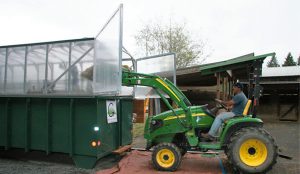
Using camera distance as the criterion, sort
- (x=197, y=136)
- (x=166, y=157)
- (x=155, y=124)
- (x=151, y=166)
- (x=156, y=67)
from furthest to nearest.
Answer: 1. (x=156, y=67)
2. (x=155, y=124)
3. (x=151, y=166)
4. (x=197, y=136)
5. (x=166, y=157)

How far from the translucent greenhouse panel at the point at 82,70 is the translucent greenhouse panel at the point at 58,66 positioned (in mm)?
173

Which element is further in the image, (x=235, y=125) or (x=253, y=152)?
(x=235, y=125)

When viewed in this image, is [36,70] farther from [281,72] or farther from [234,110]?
[281,72]

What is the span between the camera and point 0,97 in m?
8.03

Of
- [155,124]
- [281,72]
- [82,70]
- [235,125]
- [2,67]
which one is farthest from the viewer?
[281,72]

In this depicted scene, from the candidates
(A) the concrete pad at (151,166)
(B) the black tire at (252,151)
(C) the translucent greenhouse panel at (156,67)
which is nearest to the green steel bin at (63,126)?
(A) the concrete pad at (151,166)

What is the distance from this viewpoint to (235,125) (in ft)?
23.1

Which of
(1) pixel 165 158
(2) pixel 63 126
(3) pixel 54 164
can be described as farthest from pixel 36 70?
(1) pixel 165 158

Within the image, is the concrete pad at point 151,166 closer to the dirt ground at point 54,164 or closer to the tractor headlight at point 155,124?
the dirt ground at point 54,164

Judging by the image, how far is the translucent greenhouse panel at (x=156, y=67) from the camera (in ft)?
34.0

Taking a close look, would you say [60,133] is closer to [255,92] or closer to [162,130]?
[162,130]

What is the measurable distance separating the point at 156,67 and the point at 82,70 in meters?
3.91

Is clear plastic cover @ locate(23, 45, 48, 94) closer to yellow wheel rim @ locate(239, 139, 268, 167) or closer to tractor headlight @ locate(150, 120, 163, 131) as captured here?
tractor headlight @ locate(150, 120, 163, 131)

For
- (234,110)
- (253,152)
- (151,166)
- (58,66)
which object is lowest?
(151,166)
